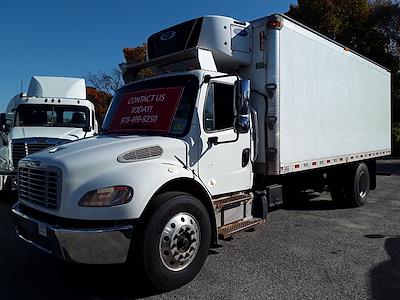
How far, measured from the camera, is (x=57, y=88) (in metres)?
11.9

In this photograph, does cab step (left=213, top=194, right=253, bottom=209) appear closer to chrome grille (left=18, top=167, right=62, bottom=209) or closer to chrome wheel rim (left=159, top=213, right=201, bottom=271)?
chrome wheel rim (left=159, top=213, right=201, bottom=271)

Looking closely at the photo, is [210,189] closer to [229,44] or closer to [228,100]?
[228,100]

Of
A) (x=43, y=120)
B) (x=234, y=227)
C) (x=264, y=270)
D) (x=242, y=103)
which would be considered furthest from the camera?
(x=43, y=120)

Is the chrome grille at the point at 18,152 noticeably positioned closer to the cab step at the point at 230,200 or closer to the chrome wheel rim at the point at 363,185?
the cab step at the point at 230,200

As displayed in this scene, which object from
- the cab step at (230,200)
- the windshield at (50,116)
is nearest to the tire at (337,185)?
the cab step at (230,200)

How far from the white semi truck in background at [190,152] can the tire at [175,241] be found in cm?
1

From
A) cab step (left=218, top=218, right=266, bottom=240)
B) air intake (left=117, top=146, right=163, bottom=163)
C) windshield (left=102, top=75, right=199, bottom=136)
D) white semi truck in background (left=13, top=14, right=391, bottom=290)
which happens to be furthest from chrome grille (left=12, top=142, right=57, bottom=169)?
air intake (left=117, top=146, right=163, bottom=163)

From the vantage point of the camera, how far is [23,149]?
10.0m

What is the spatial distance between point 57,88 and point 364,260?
9.30 metres

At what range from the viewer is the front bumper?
4.14 metres

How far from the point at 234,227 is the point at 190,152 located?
1349 millimetres

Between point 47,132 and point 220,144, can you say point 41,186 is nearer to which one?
point 220,144

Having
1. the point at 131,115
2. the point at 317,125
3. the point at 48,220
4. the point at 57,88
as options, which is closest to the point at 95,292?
the point at 48,220

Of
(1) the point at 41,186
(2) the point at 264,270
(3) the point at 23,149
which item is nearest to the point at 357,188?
(2) the point at 264,270
